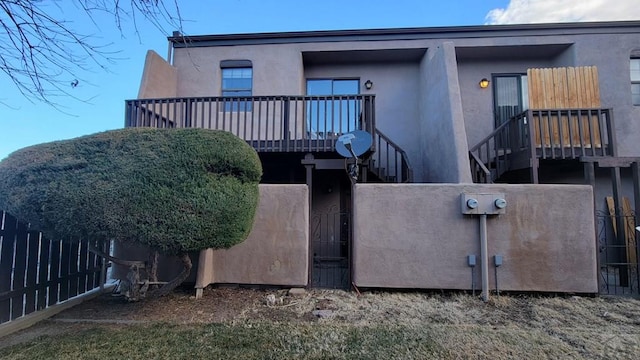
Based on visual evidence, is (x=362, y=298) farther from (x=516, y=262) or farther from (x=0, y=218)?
(x=0, y=218)

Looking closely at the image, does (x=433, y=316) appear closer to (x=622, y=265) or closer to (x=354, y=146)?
(x=354, y=146)

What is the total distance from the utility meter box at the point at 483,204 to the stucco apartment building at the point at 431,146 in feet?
0.10

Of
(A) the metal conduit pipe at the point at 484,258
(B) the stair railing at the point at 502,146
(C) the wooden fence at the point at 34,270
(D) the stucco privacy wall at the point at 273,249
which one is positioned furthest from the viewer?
(B) the stair railing at the point at 502,146

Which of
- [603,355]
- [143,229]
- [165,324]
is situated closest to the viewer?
[603,355]

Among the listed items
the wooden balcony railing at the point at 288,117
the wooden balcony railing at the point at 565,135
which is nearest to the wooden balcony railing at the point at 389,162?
the wooden balcony railing at the point at 288,117

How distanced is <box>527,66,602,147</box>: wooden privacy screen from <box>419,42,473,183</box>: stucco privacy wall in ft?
5.45

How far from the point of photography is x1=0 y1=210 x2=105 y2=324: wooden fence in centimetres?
424

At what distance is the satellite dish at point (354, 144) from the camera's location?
6012 mm

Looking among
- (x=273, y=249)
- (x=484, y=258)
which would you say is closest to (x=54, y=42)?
(x=273, y=249)

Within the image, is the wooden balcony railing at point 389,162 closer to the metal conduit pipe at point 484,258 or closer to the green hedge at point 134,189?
the metal conduit pipe at point 484,258

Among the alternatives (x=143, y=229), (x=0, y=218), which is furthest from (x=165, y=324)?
(x=0, y=218)

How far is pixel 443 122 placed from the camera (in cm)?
742

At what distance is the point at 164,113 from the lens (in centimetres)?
820

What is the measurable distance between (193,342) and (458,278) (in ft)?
13.5
